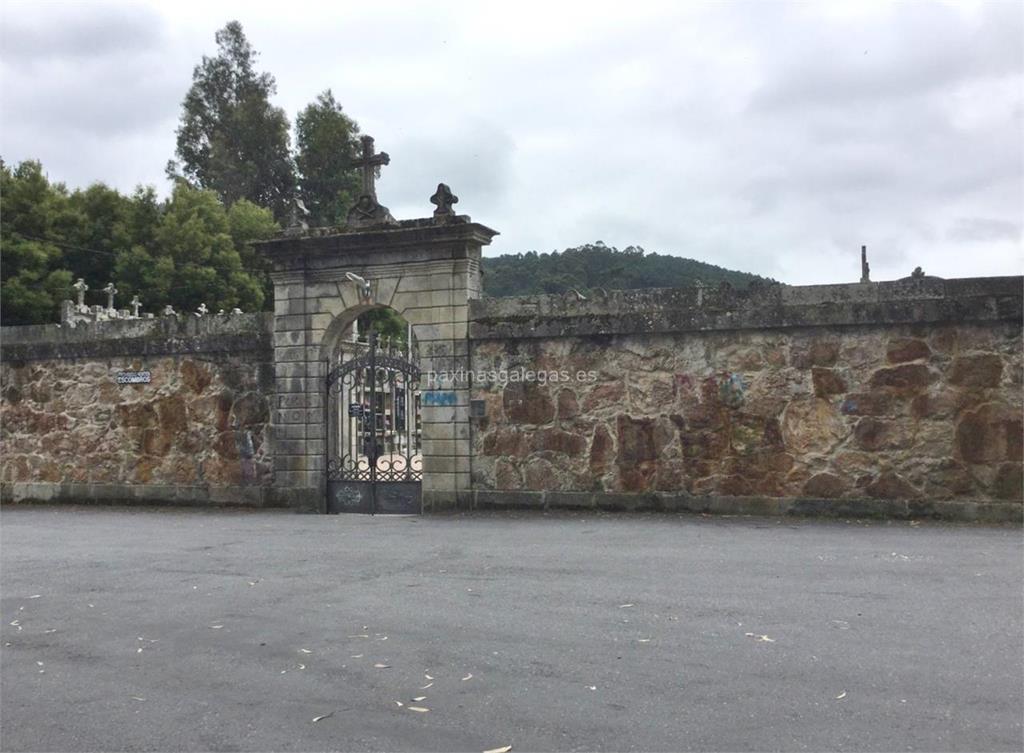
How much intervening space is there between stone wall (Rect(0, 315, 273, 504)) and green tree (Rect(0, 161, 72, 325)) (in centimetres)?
2066

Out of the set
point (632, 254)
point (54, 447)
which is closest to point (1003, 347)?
point (54, 447)

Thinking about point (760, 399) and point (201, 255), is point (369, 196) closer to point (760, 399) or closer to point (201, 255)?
point (760, 399)

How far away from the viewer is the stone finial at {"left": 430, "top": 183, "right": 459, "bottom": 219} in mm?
12219

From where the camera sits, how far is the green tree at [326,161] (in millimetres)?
44531

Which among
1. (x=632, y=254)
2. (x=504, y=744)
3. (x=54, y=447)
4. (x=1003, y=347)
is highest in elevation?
(x=632, y=254)

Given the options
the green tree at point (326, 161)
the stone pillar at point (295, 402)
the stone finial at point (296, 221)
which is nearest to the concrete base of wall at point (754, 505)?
the stone pillar at point (295, 402)

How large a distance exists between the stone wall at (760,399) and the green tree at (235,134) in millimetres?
36365

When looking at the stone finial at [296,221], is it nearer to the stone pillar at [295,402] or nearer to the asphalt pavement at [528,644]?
the stone pillar at [295,402]

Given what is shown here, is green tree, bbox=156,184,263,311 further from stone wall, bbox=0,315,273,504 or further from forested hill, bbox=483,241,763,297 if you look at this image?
stone wall, bbox=0,315,273,504

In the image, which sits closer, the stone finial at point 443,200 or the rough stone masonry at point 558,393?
the rough stone masonry at point 558,393

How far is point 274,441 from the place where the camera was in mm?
13141

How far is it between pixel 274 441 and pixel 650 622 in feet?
28.0

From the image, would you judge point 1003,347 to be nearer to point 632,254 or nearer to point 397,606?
point 397,606

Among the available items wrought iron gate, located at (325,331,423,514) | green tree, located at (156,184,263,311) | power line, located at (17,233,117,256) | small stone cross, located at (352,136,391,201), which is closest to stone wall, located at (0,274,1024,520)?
wrought iron gate, located at (325,331,423,514)
